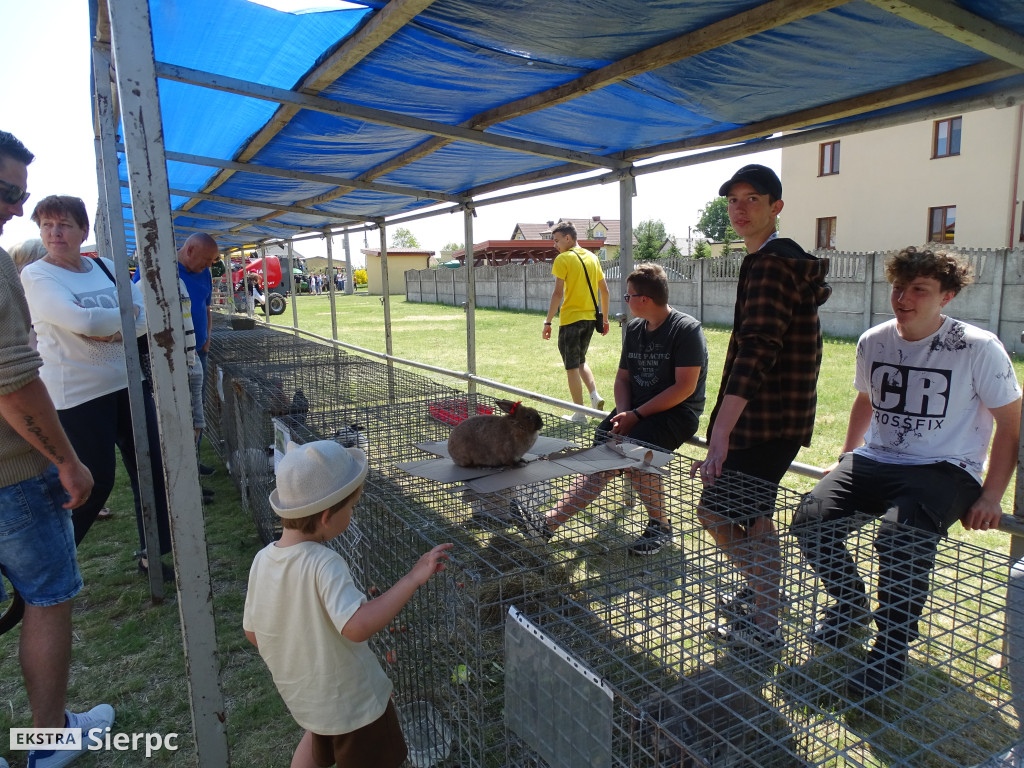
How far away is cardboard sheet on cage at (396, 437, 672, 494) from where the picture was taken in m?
2.40

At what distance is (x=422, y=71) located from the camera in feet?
10.1

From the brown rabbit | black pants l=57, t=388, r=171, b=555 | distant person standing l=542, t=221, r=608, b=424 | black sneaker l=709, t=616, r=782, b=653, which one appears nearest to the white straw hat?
the brown rabbit

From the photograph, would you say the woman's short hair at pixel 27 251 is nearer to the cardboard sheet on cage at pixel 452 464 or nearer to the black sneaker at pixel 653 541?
the cardboard sheet on cage at pixel 452 464

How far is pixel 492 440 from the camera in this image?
2566 mm

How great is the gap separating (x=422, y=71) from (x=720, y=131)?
1.85 meters

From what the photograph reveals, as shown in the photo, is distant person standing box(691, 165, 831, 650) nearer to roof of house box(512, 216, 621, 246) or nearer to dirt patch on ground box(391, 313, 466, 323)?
dirt patch on ground box(391, 313, 466, 323)

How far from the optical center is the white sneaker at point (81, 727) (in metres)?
2.41

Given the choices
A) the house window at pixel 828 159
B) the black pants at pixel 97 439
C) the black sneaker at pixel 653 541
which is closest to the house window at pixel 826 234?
the house window at pixel 828 159

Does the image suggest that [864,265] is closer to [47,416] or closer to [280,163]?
[280,163]

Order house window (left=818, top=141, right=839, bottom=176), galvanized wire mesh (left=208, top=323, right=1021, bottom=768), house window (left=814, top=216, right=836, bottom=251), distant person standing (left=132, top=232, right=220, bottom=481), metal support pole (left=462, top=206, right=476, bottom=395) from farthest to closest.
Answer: house window (left=814, top=216, right=836, bottom=251), house window (left=818, top=141, right=839, bottom=176), metal support pole (left=462, top=206, right=476, bottom=395), distant person standing (left=132, top=232, right=220, bottom=481), galvanized wire mesh (left=208, top=323, right=1021, bottom=768)

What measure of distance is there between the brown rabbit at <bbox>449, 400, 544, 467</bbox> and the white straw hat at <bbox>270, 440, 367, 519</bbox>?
86 centimetres

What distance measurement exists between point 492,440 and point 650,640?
1009mm

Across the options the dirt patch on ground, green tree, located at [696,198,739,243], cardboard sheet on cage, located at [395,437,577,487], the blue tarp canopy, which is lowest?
the dirt patch on ground

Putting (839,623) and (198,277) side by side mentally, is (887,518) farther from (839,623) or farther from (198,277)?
(198,277)
